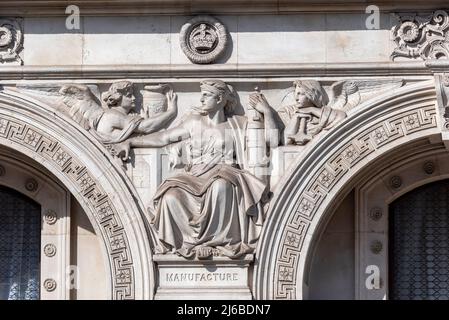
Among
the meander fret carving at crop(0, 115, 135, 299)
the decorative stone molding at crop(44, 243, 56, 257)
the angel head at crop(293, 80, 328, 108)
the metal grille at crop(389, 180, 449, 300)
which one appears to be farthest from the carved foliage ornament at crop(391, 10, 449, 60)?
the decorative stone molding at crop(44, 243, 56, 257)

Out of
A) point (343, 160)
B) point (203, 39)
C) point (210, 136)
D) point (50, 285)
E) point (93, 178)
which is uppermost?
point (203, 39)

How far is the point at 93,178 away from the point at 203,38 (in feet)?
4.97

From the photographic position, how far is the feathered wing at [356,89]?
21156 mm

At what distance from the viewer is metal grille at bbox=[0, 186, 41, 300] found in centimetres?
2177

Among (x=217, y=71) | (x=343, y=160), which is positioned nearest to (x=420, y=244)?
(x=343, y=160)

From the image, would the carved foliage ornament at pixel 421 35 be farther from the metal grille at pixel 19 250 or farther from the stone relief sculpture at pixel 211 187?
the metal grille at pixel 19 250

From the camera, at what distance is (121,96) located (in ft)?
69.9

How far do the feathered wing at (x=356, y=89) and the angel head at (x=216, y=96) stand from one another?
2.84 feet

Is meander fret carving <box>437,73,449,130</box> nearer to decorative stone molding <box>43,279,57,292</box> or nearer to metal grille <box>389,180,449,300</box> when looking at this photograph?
metal grille <box>389,180,449,300</box>

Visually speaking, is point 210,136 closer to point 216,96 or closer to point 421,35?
point 216,96

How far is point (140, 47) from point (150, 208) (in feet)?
4.57

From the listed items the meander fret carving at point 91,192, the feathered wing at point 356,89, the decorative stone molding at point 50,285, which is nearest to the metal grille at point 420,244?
the feathered wing at point 356,89

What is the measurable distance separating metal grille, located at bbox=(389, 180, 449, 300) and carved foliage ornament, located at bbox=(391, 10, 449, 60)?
1.22 meters
